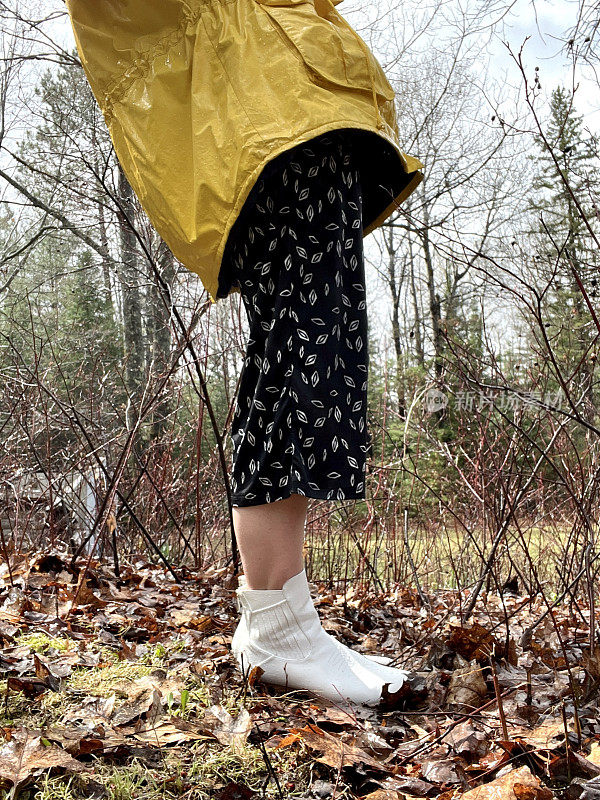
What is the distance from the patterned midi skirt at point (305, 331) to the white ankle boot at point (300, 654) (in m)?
0.24

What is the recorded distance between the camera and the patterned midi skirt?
140cm

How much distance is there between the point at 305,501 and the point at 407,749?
0.50 metres

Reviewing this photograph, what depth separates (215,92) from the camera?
137 cm

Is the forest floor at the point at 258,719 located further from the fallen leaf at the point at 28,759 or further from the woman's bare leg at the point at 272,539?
the woman's bare leg at the point at 272,539

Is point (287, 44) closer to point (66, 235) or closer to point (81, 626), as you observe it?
point (81, 626)

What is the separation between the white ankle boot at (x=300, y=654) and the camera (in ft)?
4.77

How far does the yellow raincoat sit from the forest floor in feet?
2.86

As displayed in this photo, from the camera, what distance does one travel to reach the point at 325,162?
1414 millimetres

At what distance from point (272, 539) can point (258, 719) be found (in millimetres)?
344

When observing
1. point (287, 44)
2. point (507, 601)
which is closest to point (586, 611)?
point (507, 601)

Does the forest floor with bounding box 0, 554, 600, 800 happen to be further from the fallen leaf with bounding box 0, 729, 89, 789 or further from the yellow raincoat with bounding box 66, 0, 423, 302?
the yellow raincoat with bounding box 66, 0, 423, 302

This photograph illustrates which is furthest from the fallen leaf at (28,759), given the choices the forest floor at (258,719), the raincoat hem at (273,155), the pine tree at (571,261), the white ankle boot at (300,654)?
the pine tree at (571,261)

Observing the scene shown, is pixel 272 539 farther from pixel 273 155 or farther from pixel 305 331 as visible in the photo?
pixel 273 155

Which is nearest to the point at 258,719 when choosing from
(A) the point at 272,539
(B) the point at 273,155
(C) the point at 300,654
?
(C) the point at 300,654
